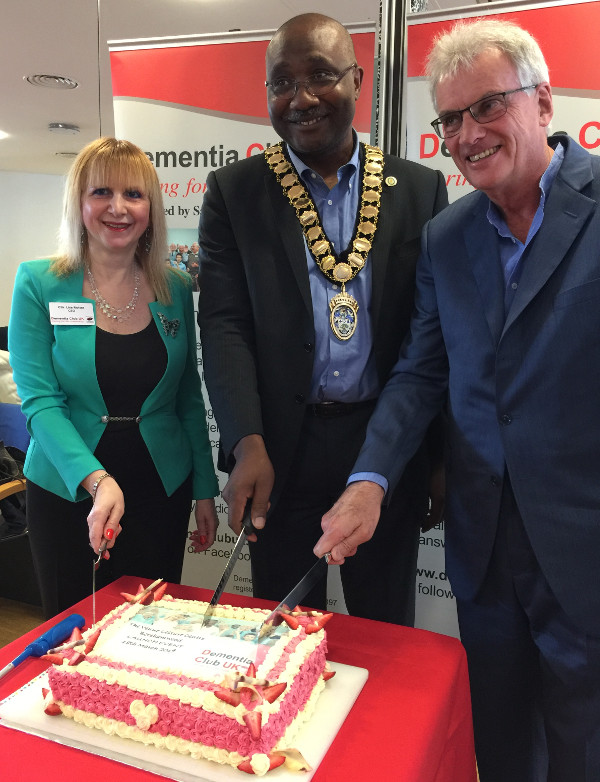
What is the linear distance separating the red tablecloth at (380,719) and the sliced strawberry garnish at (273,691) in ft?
0.35

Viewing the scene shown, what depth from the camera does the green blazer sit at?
168 cm

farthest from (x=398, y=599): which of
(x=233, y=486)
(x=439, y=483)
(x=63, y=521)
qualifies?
(x=63, y=521)

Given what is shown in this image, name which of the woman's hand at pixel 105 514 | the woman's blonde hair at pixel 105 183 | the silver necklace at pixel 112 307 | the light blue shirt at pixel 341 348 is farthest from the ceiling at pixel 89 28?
the woman's hand at pixel 105 514

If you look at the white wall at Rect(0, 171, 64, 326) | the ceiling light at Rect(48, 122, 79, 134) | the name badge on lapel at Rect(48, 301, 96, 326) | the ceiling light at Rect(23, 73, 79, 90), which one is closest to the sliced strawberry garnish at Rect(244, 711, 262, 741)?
the name badge on lapel at Rect(48, 301, 96, 326)

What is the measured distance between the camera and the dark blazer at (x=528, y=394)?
4.14 feet

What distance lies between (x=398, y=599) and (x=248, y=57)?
223 cm

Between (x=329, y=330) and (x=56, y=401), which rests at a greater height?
(x=329, y=330)

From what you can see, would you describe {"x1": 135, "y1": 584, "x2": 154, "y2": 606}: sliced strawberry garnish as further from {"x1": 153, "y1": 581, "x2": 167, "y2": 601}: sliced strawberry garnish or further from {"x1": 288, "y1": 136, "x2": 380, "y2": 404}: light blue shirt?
{"x1": 288, "y1": 136, "x2": 380, "y2": 404}: light blue shirt

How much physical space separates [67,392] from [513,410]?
113 centimetres

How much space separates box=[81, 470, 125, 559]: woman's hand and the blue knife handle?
21cm

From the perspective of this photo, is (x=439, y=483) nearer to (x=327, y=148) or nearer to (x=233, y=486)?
(x=233, y=486)

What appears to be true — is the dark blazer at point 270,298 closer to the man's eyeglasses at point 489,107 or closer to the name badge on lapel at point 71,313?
the name badge on lapel at point 71,313

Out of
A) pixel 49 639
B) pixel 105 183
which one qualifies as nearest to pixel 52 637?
pixel 49 639

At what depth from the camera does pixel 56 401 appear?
1744mm
